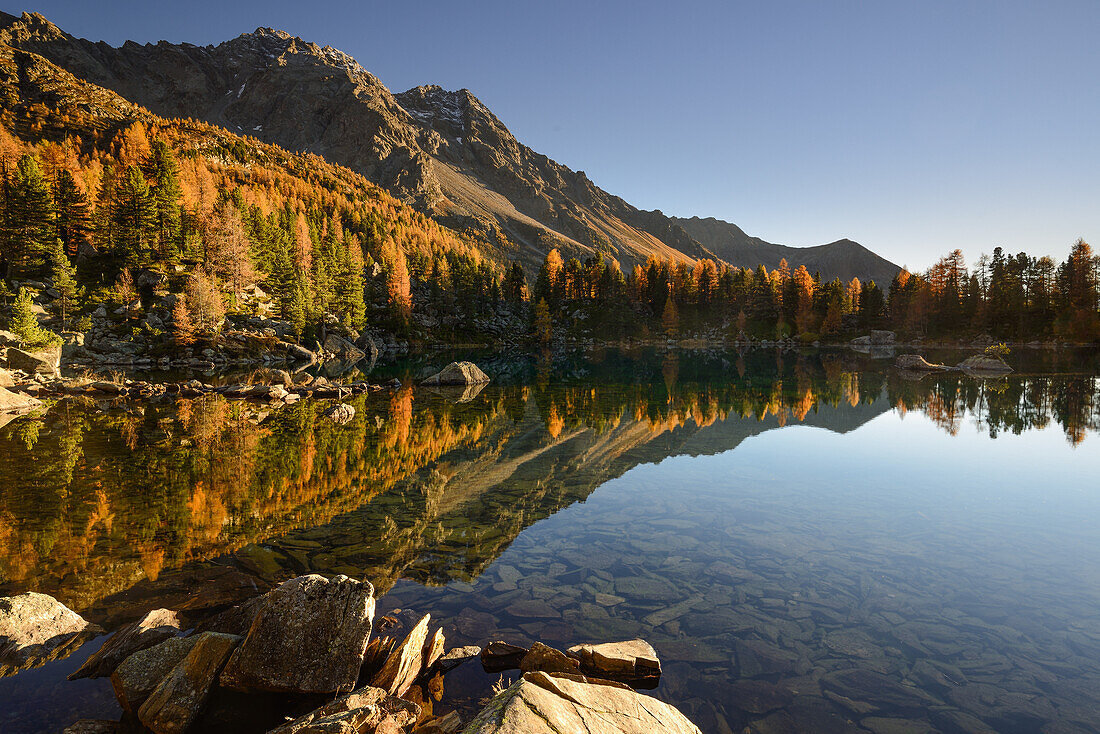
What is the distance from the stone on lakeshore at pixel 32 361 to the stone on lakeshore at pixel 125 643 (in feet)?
178

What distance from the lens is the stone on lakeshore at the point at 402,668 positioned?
743 cm

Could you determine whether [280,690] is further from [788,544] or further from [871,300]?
[871,300]

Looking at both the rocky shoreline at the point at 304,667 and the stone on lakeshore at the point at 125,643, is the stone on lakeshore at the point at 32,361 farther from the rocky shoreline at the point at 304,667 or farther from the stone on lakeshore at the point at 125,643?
the stone on lakeshore at the point at 125,643

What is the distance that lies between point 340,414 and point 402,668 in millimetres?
27026

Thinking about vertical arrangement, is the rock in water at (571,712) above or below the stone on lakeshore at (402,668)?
above

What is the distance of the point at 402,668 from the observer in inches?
297

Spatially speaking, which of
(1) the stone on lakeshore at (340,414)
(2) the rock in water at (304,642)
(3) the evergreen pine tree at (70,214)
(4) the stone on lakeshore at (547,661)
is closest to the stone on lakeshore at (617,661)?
(4) the stone on lakeshore at (547,661)

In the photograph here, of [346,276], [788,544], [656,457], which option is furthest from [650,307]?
[788,544]

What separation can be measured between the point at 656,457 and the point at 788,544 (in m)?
10.2

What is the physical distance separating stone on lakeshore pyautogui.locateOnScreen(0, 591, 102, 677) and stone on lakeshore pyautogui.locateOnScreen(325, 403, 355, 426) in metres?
21.1

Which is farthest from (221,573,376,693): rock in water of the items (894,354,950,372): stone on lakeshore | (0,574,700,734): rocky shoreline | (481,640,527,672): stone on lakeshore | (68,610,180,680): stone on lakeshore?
(894,354,950,372): stone on lakeshore

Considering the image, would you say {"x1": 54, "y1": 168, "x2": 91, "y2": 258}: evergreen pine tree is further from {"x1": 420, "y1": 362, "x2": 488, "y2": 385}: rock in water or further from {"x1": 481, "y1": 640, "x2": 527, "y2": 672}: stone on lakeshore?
{"x1": 481, "y1": 640, "x2": 527, "y2": 672}: stone on lakeshore

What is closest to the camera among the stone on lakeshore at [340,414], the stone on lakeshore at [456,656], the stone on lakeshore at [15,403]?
the stone on lakeshore at [456,656]

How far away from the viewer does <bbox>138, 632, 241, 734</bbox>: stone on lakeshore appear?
6676 mm
